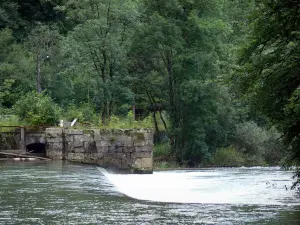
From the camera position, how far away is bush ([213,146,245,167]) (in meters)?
45.9

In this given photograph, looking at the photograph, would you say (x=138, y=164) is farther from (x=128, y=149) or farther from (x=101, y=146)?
(x=101, y=146)

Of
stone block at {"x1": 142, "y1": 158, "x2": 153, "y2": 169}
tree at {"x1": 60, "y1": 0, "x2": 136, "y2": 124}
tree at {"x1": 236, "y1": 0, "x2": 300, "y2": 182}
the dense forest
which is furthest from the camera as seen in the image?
the dense forest

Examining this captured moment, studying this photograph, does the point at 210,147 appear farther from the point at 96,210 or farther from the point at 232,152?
the point at 96,210

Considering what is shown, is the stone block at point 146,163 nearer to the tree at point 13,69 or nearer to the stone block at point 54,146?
the stone block at point 54,146

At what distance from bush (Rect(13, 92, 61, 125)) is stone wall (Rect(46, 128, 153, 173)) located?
2315 mm

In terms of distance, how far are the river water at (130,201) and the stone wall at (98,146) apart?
536 cm

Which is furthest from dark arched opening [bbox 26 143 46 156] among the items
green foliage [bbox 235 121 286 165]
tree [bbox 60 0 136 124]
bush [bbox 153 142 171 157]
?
green foliage [bbox 235 121 286 165]

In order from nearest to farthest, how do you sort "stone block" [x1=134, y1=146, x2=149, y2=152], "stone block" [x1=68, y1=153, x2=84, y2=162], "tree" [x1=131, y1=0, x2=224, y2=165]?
"stone block" [x1=68, y1=153, x2=84, y2=162]
"stone block" [x1=134, y1=146, x2=149, y2=152]
"tree" [x1=131, y1=0, x2=224, y2=165]

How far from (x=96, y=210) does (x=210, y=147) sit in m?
31.4

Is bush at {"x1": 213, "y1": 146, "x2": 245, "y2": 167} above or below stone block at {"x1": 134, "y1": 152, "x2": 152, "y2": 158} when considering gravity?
below

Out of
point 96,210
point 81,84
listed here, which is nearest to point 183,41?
point 81,84

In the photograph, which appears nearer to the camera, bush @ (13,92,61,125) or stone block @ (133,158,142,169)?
stone block @ (133,158,142,169)

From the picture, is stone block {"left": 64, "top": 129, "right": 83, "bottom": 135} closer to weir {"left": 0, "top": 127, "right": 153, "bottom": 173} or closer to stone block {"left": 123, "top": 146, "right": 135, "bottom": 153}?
weir {"left": 0, "top": 127, "right": 153, "bottom": 173}

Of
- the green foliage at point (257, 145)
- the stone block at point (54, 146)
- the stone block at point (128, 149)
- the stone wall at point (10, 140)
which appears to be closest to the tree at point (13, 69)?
the stone wall at point (10, 140)
